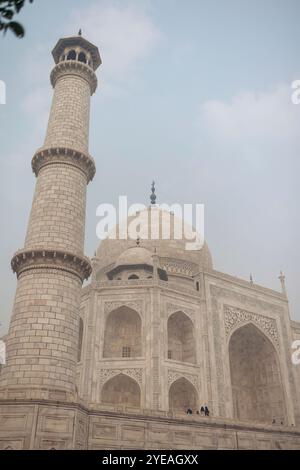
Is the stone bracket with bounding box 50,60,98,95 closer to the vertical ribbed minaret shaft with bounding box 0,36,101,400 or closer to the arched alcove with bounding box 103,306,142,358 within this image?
the vertical ribbed minaret shaft with bounding box 0,36,101,400

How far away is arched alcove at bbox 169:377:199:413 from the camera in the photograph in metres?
18.7

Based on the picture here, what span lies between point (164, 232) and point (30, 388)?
19259mm

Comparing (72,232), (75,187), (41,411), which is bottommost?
(41,411)

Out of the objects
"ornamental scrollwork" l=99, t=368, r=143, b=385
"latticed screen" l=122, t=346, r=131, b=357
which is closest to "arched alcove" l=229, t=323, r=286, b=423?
"latticed screen" l=122, t=346, r=131, b=357

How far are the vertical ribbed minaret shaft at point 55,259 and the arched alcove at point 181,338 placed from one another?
992cm

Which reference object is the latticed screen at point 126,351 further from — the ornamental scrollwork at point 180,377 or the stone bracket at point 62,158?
the stone bracket at point 62,158

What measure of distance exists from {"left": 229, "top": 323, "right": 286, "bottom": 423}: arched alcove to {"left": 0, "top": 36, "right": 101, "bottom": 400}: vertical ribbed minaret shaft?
45.4ft

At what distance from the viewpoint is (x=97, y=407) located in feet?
33.7

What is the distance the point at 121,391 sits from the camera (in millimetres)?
18281

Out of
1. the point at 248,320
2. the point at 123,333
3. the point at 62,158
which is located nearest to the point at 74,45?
the point at 62,158

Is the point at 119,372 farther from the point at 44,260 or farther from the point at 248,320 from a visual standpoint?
the point at 44,260

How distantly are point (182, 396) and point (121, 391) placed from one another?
2690mm

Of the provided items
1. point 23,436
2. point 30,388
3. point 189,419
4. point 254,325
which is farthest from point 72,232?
point 254,325
